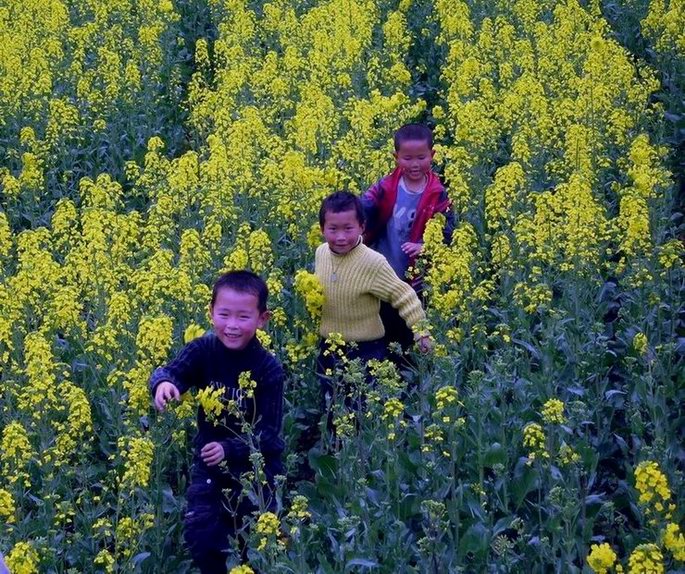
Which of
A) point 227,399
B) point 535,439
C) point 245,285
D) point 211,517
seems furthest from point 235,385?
point 535,439

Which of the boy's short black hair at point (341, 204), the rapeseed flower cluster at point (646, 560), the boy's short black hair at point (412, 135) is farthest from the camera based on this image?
the boy's short black hair at point (412, 135)

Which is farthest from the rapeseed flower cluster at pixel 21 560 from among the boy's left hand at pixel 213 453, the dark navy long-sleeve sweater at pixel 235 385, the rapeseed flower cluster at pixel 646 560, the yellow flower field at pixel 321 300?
the rapeseed flower cluster at pixel 646 560

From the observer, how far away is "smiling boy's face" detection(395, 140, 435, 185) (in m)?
7.40

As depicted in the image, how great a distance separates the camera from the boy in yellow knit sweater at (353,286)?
6.47 meters

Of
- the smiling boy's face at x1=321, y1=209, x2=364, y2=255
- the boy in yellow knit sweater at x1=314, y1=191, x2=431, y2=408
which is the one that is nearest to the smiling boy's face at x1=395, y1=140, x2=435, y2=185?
the boy in yellow knit sweater at x1=314, y1=191, x2=431, y2=408

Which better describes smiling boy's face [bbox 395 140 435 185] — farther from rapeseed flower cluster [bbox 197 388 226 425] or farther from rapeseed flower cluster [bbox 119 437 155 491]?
Answer: rapeseed flower cluster [bbox 119 437 155 491]

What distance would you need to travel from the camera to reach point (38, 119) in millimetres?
11117

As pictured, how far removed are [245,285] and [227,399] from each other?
49 cm

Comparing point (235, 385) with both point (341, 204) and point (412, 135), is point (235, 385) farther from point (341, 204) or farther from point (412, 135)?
point (412, 135)

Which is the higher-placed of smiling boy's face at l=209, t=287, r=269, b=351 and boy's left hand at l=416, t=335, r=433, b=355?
smiling boy's face at l=209, t=287, r=269, b=351

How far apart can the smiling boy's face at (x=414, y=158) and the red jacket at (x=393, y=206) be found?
80 millimetres

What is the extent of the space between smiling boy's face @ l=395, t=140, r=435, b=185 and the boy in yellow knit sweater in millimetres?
942

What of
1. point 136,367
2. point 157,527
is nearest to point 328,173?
point 136,367

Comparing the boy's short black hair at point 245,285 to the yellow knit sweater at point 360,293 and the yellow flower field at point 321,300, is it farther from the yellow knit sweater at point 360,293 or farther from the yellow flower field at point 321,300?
the yellow knit sweater at point 360,293
